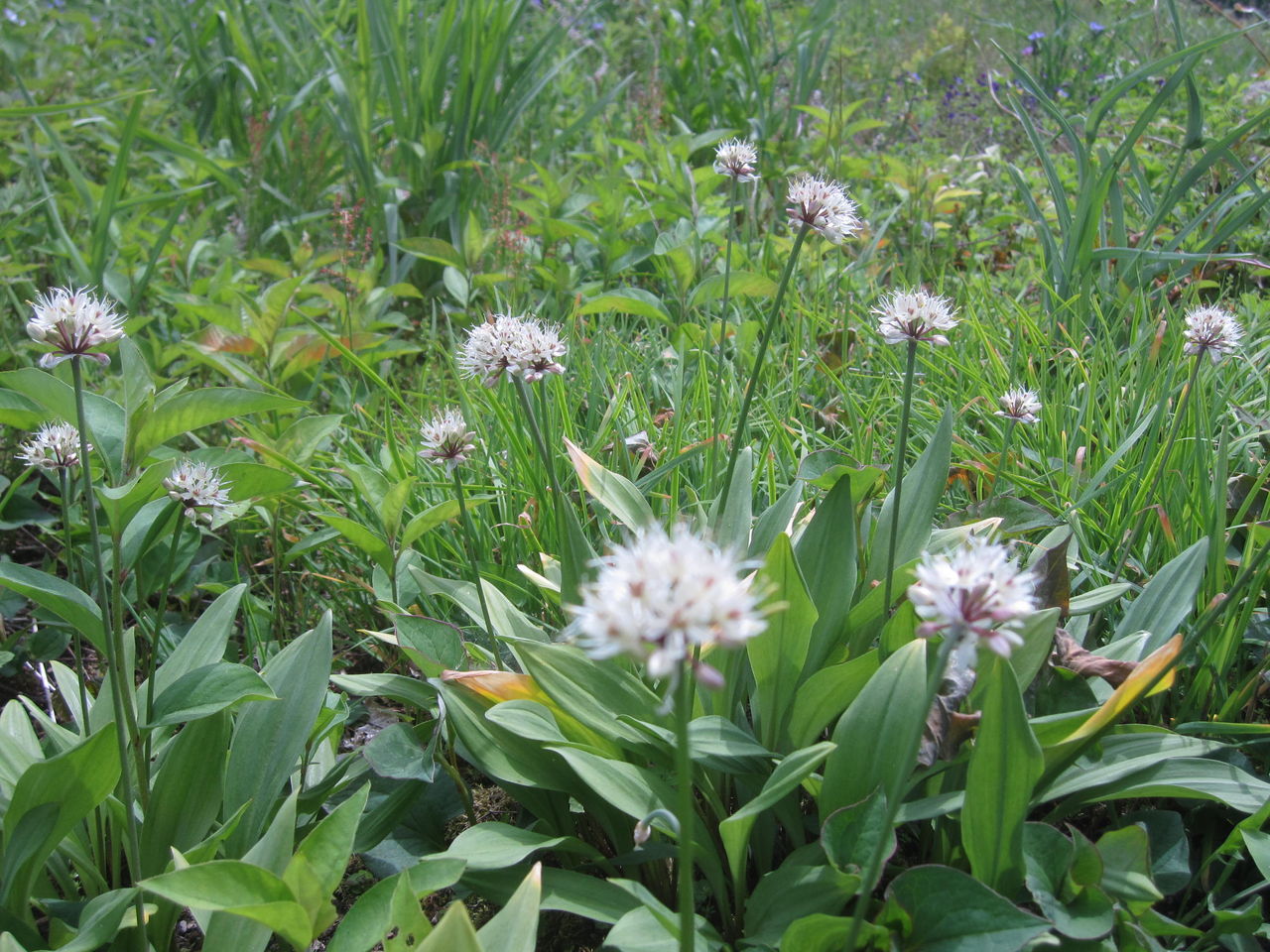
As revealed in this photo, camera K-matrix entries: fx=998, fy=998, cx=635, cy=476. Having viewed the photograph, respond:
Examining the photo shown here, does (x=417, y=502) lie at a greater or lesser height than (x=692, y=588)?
greater

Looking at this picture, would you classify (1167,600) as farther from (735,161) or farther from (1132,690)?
(735,161)

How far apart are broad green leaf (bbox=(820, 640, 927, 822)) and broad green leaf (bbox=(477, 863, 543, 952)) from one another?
15.5 inches

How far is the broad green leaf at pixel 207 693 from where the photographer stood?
1.25 metres

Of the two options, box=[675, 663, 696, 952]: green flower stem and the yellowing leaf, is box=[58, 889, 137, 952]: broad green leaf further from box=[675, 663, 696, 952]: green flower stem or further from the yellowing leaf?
the yellowing leaf

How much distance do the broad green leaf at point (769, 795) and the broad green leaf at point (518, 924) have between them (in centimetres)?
23

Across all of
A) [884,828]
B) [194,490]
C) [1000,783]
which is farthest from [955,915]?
[194,490]

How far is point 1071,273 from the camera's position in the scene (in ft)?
9.38

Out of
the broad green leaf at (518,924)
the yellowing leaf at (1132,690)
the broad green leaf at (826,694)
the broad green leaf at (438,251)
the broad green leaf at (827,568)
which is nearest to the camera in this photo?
the broad green leaf at (518,924)

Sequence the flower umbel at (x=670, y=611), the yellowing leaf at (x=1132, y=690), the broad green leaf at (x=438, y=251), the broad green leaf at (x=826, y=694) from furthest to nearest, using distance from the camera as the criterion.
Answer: the broad green leaf at (x=438, y=251) < the broad green leaf at (x=826, y=694) < the yellowing leaf at (x=1132, y=690) < the flower umbel at (x=670, y=611)

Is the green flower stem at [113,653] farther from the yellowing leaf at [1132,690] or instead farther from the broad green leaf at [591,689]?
the yellowing leaf at [1132,690]

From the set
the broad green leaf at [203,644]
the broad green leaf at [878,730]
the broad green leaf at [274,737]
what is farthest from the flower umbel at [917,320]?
the broad green leaf at [203,644]

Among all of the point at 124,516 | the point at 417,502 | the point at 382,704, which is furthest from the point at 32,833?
the point at 417,502

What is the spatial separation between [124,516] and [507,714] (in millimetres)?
549

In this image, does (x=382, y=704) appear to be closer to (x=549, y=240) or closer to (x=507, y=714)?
(x=507, y=714)
